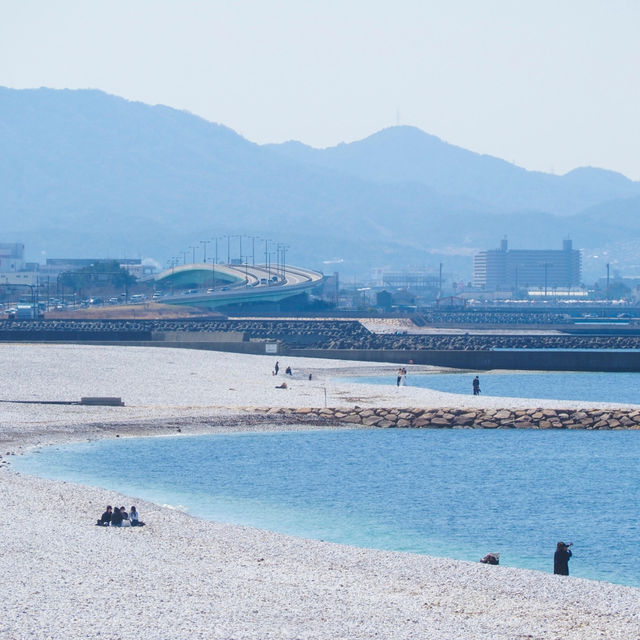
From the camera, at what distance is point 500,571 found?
2242 centimetres

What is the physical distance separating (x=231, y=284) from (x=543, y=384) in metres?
106

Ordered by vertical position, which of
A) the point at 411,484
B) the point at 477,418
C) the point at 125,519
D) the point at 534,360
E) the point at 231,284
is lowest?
the point at 411,484

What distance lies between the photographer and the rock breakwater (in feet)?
154

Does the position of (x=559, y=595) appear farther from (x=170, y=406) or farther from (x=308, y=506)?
(x=170, y=406)

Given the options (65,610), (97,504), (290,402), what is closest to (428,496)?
(97,504)

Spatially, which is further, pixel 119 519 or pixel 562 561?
pixel 119 519

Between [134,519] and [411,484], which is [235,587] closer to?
[134,519]

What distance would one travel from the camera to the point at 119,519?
25656 millimetres

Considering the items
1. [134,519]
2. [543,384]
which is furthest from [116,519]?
[543,384]

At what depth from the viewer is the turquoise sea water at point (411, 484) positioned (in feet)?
87.8

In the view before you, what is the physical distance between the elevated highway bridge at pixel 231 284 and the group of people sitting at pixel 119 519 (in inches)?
4629

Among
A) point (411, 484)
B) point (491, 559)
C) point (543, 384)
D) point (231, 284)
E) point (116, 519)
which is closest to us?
point (491, 559)

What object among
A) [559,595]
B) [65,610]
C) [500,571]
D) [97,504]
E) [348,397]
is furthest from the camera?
[348,397]

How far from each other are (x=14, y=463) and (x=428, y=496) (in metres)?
11.1
